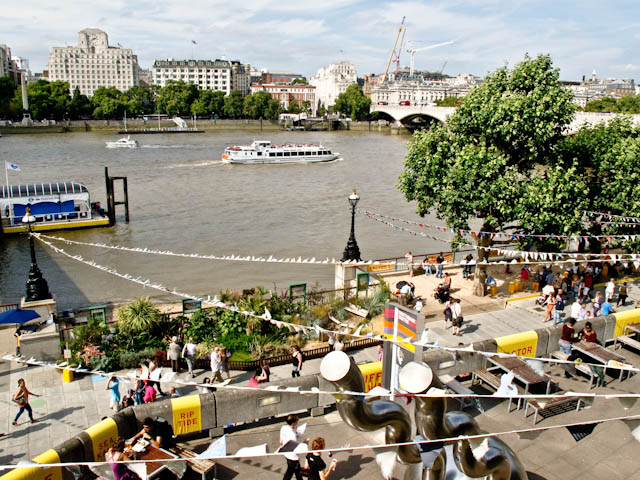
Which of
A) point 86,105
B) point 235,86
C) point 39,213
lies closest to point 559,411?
point 39,213

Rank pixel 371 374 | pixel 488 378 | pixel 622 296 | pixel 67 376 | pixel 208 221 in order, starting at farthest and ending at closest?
pixel 208 221 < pixel 622 296 < pixel 67 376 < pixel 371 374 < pixel 488 378

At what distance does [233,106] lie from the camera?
5128 inches

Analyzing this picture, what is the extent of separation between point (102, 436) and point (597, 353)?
9.72 metres

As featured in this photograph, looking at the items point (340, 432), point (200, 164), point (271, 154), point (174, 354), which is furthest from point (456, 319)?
point (271, 154)

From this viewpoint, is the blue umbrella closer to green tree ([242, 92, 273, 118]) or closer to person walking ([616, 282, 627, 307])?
person walking ([616, 282, 627, 307])

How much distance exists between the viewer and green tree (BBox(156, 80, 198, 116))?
124950mm

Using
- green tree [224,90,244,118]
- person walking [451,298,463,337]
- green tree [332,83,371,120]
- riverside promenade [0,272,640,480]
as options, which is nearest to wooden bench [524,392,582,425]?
riverside promenade [0,272,640,480]

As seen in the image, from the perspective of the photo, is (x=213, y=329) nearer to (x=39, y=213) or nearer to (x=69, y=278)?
(x=69, y=278)

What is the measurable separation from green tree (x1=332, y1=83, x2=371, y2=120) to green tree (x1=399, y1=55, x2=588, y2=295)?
123 m

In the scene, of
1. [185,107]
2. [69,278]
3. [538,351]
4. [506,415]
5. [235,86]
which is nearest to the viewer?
[506,415]

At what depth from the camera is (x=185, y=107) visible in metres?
128

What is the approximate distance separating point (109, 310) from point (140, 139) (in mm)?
78951

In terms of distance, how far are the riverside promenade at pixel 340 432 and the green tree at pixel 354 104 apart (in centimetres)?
12933

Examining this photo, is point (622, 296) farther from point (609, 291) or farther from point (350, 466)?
point (350, 466)
